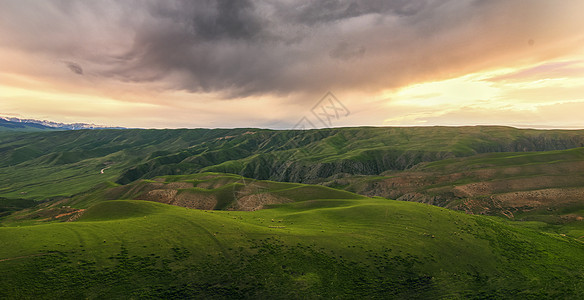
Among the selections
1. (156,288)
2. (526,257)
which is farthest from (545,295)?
(156,288)

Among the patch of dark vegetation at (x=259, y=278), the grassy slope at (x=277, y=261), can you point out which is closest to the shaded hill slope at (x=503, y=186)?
the grassy slope at (x=277, y=261)

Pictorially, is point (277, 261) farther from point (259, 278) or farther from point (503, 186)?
point (503, 186)

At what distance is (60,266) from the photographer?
3170cm

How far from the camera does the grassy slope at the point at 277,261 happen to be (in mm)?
31484

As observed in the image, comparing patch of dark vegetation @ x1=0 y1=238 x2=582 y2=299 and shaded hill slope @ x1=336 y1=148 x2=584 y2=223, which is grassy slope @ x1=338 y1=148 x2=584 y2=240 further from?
patch of dark vegetation @ x1=0 y1=238 x2=582 y2=299

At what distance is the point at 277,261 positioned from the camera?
39.5 metres

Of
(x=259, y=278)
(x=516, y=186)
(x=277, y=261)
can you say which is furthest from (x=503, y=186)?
(x=259, y=278)

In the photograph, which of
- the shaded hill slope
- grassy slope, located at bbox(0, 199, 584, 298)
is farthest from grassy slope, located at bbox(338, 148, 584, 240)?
grassy slope, located at bbox(0, 199, 584, 298)

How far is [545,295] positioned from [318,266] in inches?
1307

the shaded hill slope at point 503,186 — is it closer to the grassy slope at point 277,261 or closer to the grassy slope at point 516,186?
the grassy slope at point 516,186

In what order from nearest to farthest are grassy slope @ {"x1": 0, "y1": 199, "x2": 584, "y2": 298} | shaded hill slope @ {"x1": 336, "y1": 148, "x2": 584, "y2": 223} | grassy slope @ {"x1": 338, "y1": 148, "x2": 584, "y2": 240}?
grassy slope @ {"x1": 0, "y1": 199, "x2": 584, "y2": 298}
grassy slope @ {"x1": 338, "y1": 148, "x2": 584, "y2": 240}
shaded hill slope @ {"x1": 336, "y1": 148, "x2": 584, "y2": 223}

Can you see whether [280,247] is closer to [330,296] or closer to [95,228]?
[330,296]

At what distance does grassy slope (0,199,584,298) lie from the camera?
3148 centimetres

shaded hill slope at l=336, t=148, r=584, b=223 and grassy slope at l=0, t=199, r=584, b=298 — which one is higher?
grassy slope at l=0, t=199, r=584, b=298
